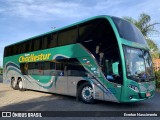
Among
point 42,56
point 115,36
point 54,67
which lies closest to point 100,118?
point 115,36

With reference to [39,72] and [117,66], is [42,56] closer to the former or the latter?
[39,72]

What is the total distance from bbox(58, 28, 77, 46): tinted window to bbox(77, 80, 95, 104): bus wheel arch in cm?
217

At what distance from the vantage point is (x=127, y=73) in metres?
9.21

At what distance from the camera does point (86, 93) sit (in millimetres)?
11023

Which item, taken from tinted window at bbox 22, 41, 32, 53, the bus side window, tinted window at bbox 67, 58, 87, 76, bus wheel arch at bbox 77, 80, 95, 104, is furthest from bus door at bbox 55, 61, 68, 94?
the bus side window

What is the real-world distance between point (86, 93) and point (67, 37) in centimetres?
317

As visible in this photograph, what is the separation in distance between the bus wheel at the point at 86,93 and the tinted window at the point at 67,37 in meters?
2.29

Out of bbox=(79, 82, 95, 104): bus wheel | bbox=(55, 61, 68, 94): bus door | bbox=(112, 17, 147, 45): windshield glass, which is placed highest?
bbox=(112, 17, 147, 45): windshield glass

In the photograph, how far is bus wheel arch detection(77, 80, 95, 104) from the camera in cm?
1076

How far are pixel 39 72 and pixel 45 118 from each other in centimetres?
724

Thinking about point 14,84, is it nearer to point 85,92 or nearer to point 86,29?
point 85,92

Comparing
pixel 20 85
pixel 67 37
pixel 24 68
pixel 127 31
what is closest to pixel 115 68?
pixel 127 31

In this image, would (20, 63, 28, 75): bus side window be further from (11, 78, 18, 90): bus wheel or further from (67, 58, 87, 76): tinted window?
(67, 58, 87, 76): tinted window

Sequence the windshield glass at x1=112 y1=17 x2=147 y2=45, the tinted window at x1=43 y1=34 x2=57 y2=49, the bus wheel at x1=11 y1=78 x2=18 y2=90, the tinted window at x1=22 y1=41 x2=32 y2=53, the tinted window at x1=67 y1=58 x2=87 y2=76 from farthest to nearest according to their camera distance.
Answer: the bus wheel at x1=11 y1=78 x2=18 y2=90, the tinted window at x1=22 y1=41 x2=32 y2=53, the tinted window at x1=43 y1=34 x2=57 y2=49, the tinted window at x1=67 y1=58 x2=87 y2=76, the windshield glass at x1=112 y1=17 x2=147 y2=45
